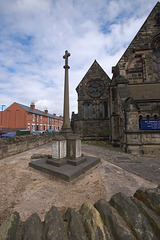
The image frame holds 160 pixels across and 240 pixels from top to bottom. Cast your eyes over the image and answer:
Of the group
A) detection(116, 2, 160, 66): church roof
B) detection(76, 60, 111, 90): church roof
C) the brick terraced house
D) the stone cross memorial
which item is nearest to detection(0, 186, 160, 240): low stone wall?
the stone cross memorial

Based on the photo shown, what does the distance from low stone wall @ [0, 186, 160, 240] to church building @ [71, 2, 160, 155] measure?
6040 mm

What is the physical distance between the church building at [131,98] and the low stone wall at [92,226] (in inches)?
238

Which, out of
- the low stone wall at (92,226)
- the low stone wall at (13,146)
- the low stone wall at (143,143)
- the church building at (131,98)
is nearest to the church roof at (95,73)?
the church building at (131,98)

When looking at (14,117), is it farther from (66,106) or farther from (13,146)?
(66,106)

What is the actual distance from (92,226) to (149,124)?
7301 mm

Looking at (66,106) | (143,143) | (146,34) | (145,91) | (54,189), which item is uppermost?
(146,34)

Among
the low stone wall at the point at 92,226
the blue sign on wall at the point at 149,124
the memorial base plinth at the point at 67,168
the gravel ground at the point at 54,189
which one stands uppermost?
the blue sign on wall at the point at 149,124

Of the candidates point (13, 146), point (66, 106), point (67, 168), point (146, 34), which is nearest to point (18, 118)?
point (13, 146)

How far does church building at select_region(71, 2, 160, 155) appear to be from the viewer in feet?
22.2

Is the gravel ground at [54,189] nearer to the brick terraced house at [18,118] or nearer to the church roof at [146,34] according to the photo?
the church roof at [146,34]

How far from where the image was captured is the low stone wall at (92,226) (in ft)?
3.43

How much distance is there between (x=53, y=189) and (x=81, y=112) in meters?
13.0

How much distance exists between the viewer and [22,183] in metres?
3.14

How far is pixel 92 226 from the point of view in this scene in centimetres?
115
